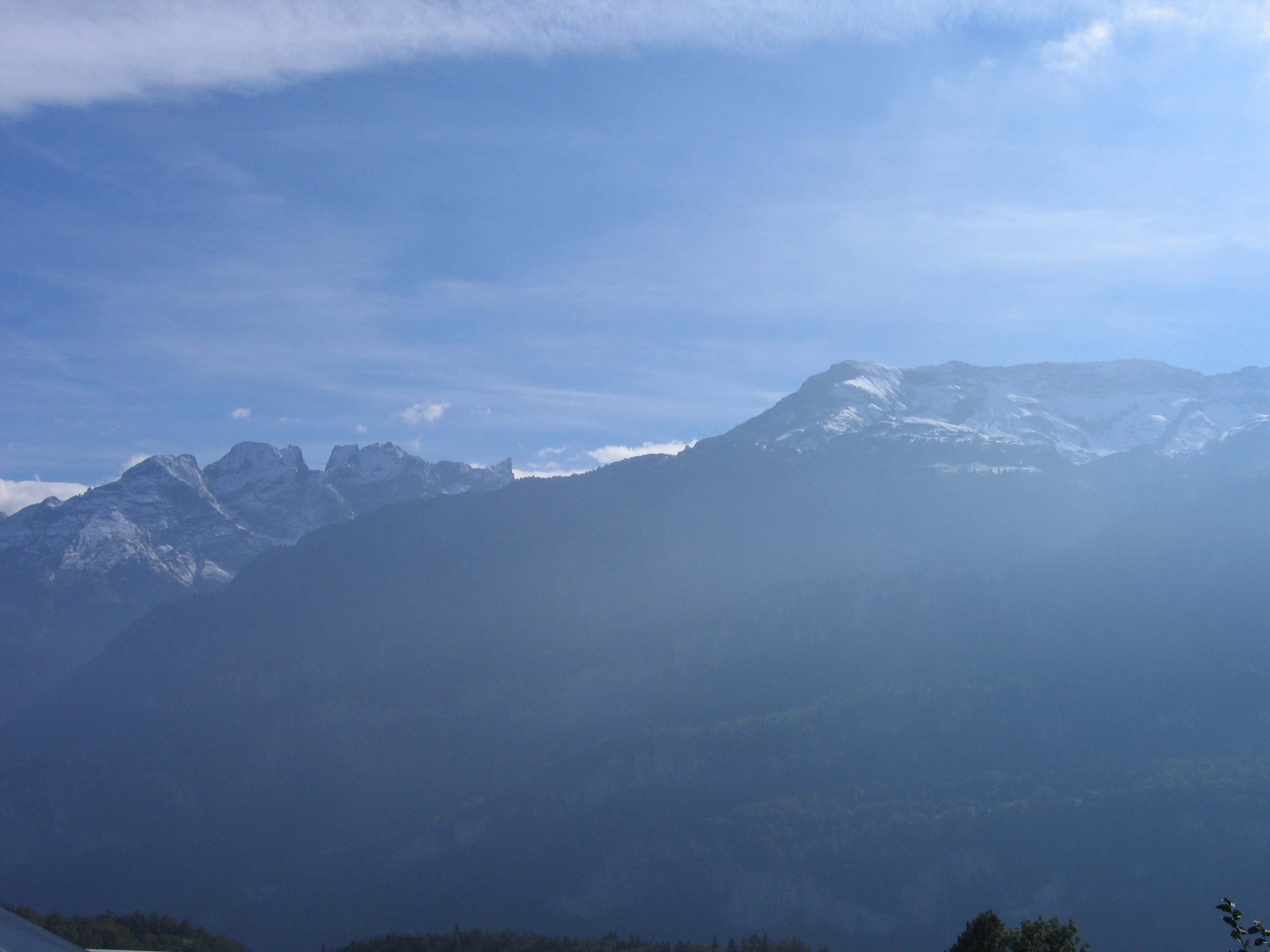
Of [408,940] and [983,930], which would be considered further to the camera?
[408,940]

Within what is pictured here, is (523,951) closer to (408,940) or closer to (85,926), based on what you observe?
(408,940)

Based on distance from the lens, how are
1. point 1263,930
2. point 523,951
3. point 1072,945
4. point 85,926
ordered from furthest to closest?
point 523,951 → point 85,926 → point 1072,945 → point 1263,930

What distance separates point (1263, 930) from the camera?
3462 cm

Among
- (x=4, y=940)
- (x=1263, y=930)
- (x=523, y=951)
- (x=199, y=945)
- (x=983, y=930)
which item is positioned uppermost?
(x=4, y=940)

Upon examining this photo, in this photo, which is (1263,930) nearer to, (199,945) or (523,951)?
(199,945)

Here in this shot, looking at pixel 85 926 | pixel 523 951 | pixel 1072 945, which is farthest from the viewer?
pixel 523 951

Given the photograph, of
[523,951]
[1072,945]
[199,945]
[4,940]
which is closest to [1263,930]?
[1072,945]

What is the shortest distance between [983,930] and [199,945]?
139 meters

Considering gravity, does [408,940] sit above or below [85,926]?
below

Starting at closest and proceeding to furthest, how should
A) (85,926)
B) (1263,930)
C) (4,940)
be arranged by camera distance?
(4,940) < (1263,930) < (85,926)

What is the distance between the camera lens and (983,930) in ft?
213

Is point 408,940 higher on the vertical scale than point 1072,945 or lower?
lower

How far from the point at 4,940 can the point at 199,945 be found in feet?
505

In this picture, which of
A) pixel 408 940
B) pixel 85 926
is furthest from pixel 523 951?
pixel 85 926
